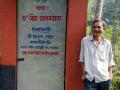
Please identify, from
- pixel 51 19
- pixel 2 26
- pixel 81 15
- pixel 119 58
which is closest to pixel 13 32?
pixel 2 26

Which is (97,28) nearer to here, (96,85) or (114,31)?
(96,85)

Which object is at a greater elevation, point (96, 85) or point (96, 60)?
point (96, 60)

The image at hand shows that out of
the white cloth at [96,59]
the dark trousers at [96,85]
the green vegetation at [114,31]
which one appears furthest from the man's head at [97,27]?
the green vegetation at [114,31]

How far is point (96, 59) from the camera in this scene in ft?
22.1

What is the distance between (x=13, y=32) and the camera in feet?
24.5

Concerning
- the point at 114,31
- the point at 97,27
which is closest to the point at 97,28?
the point at 97,27

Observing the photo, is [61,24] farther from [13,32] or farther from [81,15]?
[13,32]

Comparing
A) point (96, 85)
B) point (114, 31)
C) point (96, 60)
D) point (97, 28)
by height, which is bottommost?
point (96, 85)

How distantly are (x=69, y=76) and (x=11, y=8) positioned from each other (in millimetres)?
1663

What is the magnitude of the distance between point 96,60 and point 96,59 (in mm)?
18

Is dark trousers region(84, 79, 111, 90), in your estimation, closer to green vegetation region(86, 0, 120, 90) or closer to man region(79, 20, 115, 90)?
man region(79, 20, 115, 90)

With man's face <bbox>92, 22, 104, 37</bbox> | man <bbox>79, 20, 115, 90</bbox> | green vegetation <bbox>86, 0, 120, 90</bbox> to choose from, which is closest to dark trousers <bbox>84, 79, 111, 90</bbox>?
man <bbox>79, 20, 115, 90</bbox>

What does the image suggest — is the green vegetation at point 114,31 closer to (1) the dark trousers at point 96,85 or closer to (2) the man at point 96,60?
(2) the man at point 96,60

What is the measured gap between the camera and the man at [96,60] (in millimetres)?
6680
